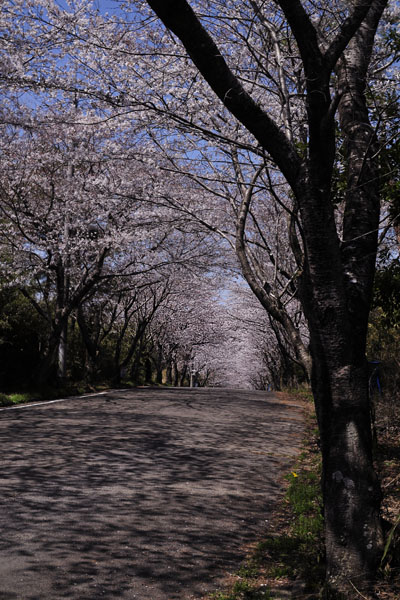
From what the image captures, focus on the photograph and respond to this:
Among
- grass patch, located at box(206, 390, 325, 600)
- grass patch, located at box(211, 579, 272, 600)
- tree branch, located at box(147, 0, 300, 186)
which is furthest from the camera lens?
grass patch, located at box(206, 390, 325, 600)

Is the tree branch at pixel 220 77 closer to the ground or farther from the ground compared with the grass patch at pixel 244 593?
farther from the ground

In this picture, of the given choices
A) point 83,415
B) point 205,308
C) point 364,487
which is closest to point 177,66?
point 364,487

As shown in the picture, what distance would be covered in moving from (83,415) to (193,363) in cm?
3902

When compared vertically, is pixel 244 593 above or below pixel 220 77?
below

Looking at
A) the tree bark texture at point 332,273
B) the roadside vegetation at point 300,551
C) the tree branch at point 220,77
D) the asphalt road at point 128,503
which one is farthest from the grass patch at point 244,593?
the tree branch at point 220,77

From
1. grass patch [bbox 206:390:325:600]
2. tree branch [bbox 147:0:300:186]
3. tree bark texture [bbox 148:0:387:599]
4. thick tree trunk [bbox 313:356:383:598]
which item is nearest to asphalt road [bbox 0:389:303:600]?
grass patch [bbox 206:390:325:600]

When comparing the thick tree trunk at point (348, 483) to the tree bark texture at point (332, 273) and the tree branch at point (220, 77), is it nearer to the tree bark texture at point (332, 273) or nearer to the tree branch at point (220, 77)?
the tree bark texture at point (332, 273)

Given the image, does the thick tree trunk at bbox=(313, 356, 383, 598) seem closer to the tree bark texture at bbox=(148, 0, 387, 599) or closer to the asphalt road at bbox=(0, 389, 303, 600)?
the tree bark texture at bbox=(148, 0, 387, 599)

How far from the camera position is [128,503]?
5.95m

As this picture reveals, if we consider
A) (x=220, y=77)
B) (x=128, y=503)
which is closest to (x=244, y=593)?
(x=128, y=503)

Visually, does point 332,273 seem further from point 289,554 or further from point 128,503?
point 128,503

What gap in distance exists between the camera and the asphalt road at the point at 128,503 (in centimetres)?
413

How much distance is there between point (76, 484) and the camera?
6535 mm

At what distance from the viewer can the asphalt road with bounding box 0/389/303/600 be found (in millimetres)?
4129
